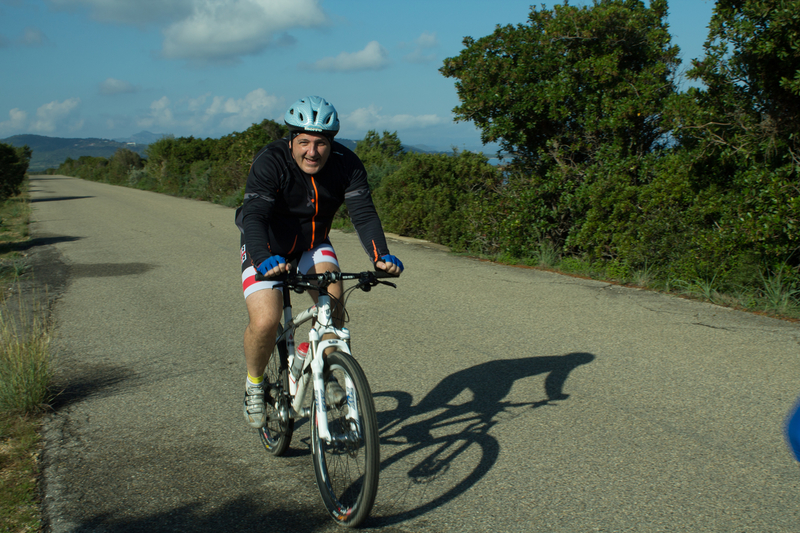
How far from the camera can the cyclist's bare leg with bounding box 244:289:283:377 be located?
3.31 meters

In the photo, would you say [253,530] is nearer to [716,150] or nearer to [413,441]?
[413,441]

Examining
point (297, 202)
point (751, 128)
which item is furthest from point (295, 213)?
point (751, 128)

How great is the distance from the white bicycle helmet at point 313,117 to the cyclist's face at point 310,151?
0.05m

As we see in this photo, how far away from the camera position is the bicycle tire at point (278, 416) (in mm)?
3498

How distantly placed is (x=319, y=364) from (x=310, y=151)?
1182 mm

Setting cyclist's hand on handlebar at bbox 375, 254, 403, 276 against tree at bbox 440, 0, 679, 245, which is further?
tree at bbox 440, 0, 679, 245

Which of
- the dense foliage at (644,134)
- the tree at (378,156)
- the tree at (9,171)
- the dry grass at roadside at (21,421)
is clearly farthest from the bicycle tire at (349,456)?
the tree at (9,171)

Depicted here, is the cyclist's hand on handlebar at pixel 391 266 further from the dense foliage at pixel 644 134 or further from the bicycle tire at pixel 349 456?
the dense foliage at pixel 644 134

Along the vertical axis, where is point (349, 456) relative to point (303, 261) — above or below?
below

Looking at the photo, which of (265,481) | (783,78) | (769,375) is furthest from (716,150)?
(265,481)

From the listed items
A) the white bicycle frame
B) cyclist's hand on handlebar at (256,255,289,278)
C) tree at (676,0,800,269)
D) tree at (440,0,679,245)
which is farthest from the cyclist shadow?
tree at (440,0,679,245)

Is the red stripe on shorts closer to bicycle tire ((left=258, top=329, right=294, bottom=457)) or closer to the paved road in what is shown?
bicycle tire ((left=258, top=329, right=294, bottom=457))

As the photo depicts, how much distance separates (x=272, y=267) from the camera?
2.97m

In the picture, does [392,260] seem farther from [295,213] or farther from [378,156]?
[378,156]
